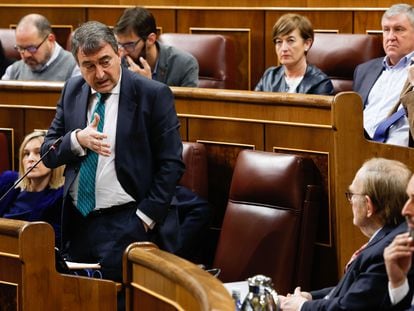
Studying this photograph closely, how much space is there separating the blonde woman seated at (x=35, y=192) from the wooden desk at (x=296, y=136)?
0.20 meters

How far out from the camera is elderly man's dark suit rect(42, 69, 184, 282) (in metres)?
1.62

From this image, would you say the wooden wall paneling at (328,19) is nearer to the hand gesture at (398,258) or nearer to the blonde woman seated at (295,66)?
the blonde woman seated at (295,66)

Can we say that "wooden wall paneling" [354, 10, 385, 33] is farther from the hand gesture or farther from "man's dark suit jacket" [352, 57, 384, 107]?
the hand gesture

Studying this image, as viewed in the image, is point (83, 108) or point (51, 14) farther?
point (51, 14)

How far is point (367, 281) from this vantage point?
4.02 feet

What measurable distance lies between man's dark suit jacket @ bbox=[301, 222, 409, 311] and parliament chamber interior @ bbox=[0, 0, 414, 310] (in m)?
0.18

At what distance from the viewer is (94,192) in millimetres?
1647

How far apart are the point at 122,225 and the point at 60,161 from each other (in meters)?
0.14

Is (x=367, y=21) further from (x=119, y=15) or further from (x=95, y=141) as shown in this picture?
(x=95, y=141)

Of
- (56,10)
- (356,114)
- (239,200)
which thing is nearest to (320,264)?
(239,200)

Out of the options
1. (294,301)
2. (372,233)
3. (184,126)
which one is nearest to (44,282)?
(294,301)

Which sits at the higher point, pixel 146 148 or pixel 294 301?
pixel 146 148

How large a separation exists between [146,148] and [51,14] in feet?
4.30

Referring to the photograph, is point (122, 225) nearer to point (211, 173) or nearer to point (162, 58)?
point (211, 173)
